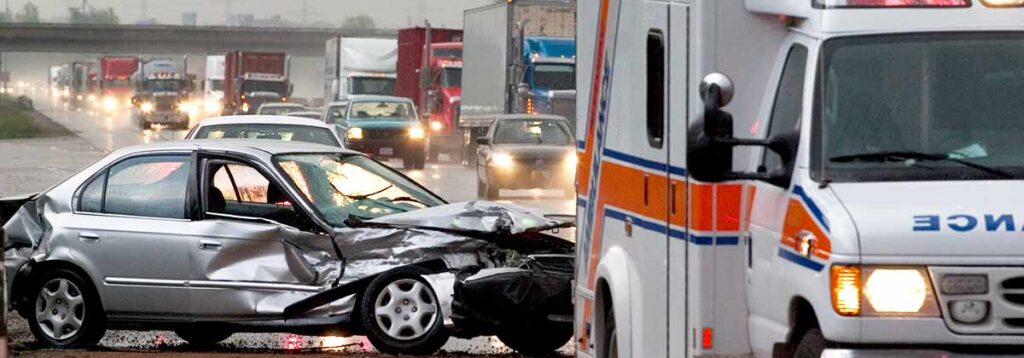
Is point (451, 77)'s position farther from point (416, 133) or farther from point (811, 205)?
point (811, 205)

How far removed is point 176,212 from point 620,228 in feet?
13.2

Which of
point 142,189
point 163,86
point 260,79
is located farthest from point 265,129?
point 163,86

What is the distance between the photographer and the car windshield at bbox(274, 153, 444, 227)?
11641 mm

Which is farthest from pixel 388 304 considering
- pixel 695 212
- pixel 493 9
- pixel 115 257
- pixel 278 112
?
pixel 278 112

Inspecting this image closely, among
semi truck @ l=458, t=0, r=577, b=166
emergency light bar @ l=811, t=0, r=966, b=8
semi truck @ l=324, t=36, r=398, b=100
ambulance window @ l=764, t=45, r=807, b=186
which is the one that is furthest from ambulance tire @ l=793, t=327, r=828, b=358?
semi truck @ l=324, t=36, r=398, b=100

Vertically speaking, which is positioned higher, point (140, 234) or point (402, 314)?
point (140, 234)

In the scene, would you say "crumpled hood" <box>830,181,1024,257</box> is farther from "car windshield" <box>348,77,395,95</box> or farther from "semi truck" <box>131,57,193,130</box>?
"semi truck" <box>131,57,193,130</box>

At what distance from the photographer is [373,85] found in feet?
183

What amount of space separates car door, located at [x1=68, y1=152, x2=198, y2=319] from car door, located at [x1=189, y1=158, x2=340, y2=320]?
0.13 meters

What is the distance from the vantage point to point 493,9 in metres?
41.8

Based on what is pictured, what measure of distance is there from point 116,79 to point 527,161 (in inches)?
3314

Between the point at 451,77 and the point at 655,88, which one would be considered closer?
the point at 655,88

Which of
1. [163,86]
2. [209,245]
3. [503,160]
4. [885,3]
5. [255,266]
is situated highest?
[885,3]

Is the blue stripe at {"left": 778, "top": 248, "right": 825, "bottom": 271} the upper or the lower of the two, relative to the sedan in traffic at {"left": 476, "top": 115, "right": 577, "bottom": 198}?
upper
